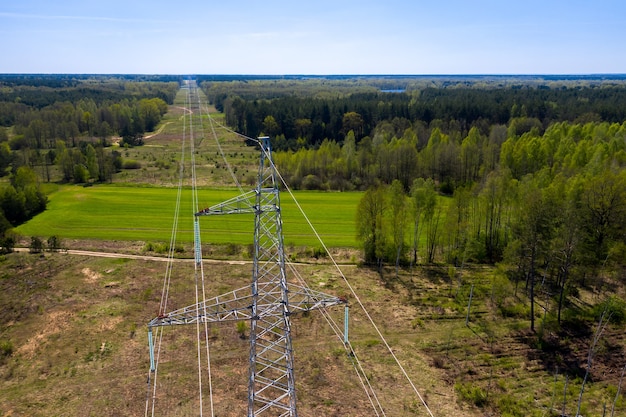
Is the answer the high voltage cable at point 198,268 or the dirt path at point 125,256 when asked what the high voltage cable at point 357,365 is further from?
the dirt path at point 125,256

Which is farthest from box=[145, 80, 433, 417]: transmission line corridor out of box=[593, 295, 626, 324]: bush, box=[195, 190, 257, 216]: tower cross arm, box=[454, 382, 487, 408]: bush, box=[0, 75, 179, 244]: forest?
box=[0, 75, 179, 244]: forest

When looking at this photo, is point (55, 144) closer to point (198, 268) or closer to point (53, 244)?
point (53, 244)

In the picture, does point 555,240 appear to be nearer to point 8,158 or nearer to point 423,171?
point 423,171

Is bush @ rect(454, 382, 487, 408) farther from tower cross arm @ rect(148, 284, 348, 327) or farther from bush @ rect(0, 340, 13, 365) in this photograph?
bush @ rect(0, 340, 13, 365)

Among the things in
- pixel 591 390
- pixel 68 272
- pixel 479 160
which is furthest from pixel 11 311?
pixel 479 160

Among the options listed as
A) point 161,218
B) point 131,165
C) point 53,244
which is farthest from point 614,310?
point 131,165

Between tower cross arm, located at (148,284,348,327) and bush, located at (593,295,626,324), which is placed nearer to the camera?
tower cross arm, located at (148,284,348,327)
